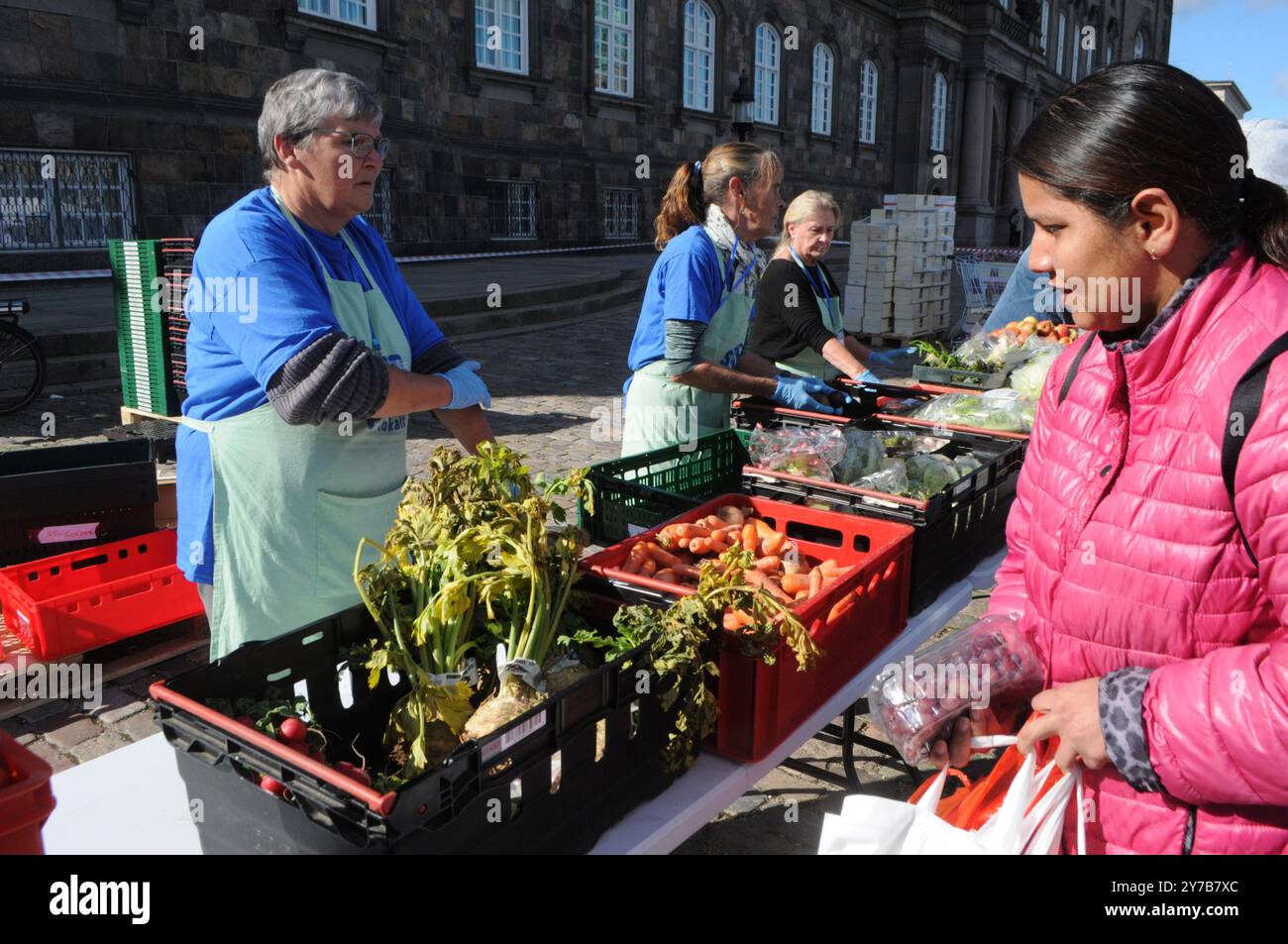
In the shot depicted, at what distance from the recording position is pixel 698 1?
26375 millimetres

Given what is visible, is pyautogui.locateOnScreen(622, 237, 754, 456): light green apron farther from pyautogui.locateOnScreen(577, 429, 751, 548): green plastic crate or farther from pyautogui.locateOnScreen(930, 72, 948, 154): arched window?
pyautogui.locateOnScreen(930, 72, 948, 154): arched window

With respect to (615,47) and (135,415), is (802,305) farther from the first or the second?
(615,47)

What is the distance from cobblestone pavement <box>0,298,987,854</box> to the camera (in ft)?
12.5

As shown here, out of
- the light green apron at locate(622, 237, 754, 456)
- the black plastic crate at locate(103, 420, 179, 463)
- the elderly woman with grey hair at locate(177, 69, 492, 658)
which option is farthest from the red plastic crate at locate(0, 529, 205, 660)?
the light green apron at locate(622, 237, 754, 456)

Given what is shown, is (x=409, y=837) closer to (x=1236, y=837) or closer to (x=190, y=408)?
(x=1236, y=837)

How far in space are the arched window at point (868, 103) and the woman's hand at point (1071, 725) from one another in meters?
35.6

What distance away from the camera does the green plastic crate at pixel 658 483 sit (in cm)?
335

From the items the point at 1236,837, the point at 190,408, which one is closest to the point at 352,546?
the point at 190,408

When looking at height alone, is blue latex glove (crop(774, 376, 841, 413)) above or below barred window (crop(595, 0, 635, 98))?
below

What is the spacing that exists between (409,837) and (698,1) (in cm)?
2794

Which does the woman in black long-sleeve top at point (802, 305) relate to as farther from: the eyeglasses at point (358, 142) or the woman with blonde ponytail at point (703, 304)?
the eyeglasses at point (358, 142)

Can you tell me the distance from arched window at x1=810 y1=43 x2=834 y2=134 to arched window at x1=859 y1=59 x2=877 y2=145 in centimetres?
189

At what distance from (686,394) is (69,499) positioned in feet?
8.92
